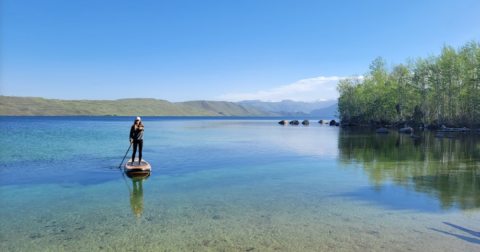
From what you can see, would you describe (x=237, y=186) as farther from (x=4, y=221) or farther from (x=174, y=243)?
(x=4, y=221)

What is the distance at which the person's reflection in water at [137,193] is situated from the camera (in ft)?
37.7

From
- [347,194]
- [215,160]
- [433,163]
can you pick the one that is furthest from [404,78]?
[347,194]

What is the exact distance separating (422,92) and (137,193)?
83.2m

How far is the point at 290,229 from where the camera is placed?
9289 mm

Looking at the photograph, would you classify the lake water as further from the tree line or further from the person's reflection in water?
the tree line

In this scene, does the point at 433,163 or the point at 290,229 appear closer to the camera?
the point at 290,229

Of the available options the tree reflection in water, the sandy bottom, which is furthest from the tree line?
the sandy bottom

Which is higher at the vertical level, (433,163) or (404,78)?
(404,78)

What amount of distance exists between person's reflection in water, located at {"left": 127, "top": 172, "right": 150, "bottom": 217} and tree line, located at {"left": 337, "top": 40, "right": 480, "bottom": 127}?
7007 cm

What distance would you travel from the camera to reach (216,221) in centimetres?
1006

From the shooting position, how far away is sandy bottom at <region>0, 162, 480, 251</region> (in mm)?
8148

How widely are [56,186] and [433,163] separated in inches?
1027

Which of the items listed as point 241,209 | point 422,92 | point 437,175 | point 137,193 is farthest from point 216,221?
point 422,92

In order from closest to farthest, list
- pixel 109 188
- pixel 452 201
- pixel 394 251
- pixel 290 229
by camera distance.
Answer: pixel 394 251 < pixel 290 229 < pixel 452 201 < pixel 109 188
